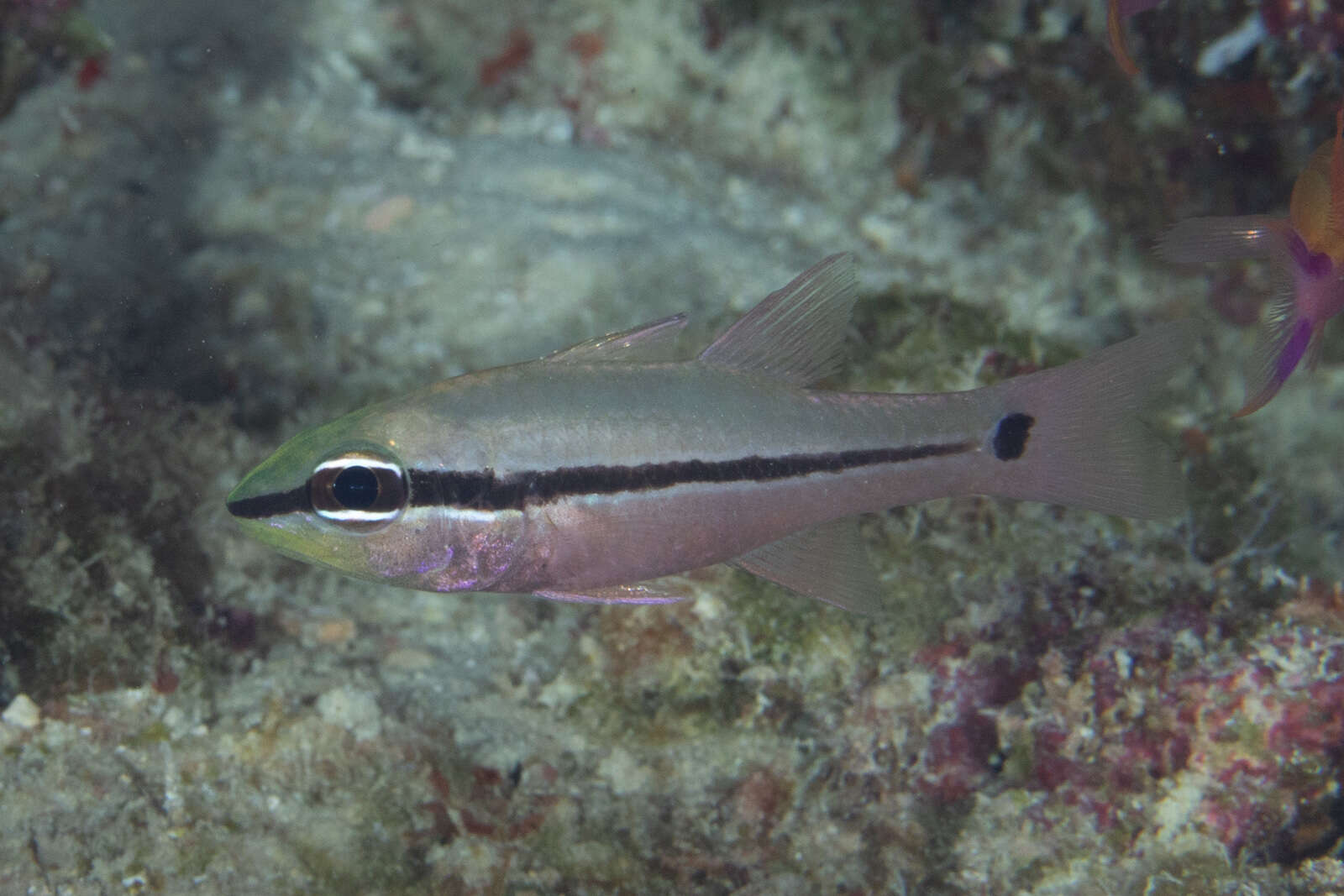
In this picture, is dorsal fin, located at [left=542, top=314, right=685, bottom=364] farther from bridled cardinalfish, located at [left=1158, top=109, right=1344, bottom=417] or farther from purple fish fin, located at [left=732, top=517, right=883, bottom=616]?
bridled cardinalfish, located at [left=1158, top=109, right=1344, bottom=417]

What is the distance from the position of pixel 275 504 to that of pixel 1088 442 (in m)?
2.55

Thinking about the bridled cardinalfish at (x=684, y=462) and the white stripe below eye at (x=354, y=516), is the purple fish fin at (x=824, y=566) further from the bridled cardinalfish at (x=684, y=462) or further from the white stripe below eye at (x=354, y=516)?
the white stripe below eye at (x=354, y=516)

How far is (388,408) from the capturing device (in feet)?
8.29

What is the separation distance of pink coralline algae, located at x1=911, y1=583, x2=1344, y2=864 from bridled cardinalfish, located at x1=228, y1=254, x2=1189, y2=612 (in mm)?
720

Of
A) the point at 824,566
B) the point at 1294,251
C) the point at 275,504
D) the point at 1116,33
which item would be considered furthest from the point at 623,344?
the point at 1294,251

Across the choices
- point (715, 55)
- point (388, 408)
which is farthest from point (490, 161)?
point (388, 408)

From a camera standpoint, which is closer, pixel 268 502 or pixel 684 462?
pixel 268 502

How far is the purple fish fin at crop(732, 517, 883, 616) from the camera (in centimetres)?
289

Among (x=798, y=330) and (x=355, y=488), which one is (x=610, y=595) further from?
(x=798, y=330)

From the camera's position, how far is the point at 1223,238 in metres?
3.02

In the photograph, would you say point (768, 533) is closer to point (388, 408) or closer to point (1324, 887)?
point (388, 408)

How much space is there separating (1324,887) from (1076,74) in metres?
5.18

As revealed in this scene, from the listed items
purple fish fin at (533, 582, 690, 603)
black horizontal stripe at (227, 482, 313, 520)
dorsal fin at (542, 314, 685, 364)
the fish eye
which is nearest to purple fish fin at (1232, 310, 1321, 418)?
dorsal fin at (542, 314, 685, 364)

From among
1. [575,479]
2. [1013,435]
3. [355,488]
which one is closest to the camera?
[355,488]
